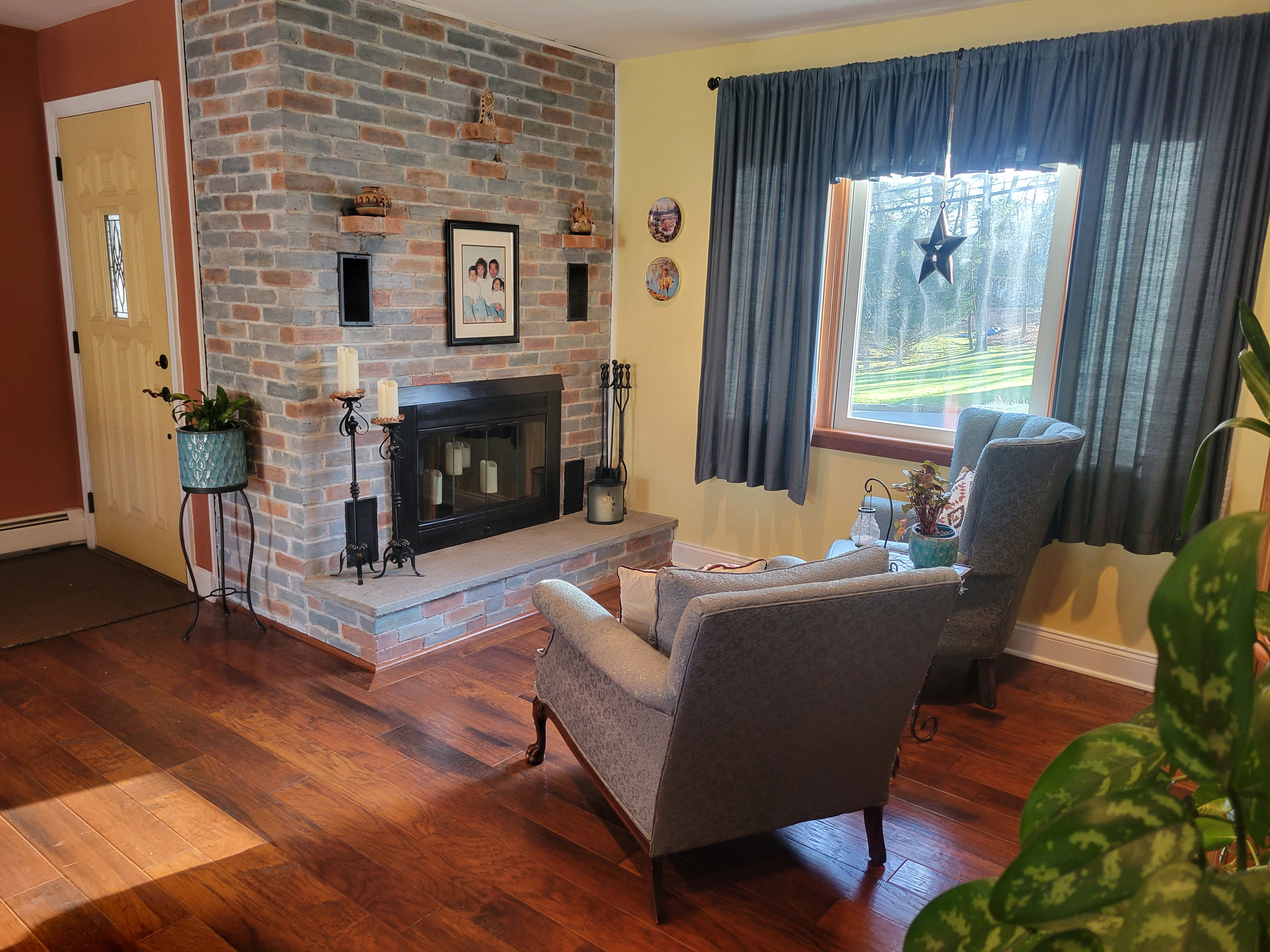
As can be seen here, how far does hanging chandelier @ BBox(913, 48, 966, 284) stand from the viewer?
357 cm

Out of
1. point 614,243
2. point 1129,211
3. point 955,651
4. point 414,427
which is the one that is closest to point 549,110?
point 614,243

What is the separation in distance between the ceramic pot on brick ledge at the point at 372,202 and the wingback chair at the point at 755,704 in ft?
6.31

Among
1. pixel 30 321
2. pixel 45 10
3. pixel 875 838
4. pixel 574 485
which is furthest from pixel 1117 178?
pixel 30 321

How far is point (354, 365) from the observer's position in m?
3.39

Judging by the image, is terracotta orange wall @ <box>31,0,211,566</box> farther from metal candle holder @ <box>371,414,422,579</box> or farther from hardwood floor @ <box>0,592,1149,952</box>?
hardwood floor @ <box>0,592,1149,952</box>

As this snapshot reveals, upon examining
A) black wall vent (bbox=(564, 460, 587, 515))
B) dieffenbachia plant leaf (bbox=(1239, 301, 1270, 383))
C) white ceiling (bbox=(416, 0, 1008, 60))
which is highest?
white ceiling (bbox=(416, 0, 1008, 60))

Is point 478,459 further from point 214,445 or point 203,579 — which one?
point 203,579

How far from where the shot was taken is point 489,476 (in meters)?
4.27

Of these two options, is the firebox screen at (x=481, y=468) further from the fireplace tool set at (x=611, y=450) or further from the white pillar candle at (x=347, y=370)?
the white pillar candle at (x=347, y=370)

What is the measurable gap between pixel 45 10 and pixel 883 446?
4234 millimetres

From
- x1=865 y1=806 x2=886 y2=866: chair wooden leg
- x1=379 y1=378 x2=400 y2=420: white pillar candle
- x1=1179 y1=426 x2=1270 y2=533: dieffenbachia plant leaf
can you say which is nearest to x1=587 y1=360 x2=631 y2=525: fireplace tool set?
x1=379 y1=378 x2=400 y2=420: white pillar candle

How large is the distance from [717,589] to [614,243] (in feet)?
10.4

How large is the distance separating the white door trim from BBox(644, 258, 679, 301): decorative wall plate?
2.23 metres

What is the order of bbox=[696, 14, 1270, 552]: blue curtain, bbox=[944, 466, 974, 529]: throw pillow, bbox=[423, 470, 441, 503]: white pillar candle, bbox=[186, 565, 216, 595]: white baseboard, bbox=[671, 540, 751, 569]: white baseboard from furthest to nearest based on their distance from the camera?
bbox=[671, 540, 751, 569]: white baseboard → bbox=[186, 565, 216, 595]: white baseboard → bbox=[423, 470, 441, 503]: white pillar candle → bbox=[944, 466, 974, 529]: throw pillow → bbox=[696, 14, 1270, 552]: blue curtain
